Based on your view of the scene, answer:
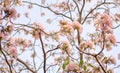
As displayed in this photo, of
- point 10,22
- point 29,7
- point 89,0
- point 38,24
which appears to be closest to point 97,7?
point 89,0

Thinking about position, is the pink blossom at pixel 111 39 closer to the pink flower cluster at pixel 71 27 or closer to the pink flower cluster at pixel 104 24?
the pink flower cluster at pixel 104 24

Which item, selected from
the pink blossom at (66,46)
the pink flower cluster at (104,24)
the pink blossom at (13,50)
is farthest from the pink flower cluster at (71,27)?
the pink blossom at (13,50)

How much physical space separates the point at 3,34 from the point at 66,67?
3.29 feet

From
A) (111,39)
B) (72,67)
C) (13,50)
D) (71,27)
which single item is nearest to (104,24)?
(111,39)

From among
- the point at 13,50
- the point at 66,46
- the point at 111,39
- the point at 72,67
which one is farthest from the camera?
the point at 13,50

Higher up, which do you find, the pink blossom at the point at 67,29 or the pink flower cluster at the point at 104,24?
the pink flower cluster at the point at 104,24

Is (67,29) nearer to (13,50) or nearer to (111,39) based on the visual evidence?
(111,39)

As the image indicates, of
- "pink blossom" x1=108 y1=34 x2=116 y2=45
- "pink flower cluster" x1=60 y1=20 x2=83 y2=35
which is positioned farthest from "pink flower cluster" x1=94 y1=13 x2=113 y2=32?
"pink flower cluster" x1=60 y1=20 x2=83 y2=35

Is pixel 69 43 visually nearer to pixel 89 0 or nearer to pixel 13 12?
pixel 13 12

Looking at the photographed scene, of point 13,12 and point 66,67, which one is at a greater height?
point 13,12

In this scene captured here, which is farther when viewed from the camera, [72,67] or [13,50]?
[13,50]

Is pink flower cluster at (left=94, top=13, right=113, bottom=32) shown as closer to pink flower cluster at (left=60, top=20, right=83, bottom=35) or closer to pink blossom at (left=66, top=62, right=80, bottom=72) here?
pink flower cluster at (left=60, top=20, right=83, bottom=35)

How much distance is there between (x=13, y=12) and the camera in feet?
13.6

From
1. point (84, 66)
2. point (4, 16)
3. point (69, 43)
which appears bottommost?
point (84, 66)
